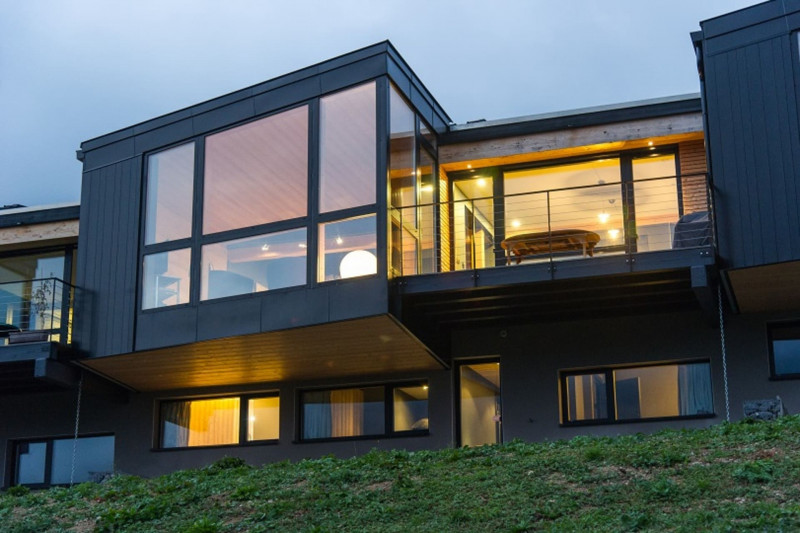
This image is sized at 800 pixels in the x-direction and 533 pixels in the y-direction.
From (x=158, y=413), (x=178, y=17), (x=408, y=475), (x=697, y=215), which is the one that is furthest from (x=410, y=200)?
(x=178, y=17)

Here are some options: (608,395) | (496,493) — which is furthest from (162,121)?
(496,493)

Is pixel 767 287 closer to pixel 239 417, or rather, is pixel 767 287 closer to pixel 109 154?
pixel 239 417

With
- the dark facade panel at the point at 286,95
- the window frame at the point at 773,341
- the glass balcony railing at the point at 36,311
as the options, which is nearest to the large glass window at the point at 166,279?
the glass balcony railing at the point at 36,311

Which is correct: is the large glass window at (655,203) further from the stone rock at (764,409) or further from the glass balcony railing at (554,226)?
the stone rock at (764,409)

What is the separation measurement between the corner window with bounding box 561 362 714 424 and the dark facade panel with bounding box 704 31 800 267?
231 centimetres

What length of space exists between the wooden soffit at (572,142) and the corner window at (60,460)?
7813 millimetres

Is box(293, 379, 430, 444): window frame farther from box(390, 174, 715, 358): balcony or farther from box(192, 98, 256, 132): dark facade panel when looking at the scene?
box(192, 98, 256, 132): dark facade panel

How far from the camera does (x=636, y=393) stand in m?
14.9

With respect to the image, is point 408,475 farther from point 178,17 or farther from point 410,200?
point 178,17

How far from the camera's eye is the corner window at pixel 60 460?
59.1ft

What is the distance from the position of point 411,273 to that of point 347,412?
10.00ft

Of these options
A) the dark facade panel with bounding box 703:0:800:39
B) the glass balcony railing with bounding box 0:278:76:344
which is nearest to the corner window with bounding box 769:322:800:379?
the dark facade panel with bounding box 703:0:800:39

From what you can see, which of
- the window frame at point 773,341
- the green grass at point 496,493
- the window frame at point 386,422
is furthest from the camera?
the window frame at point 386,422

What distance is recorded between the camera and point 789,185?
13047 millimetres
